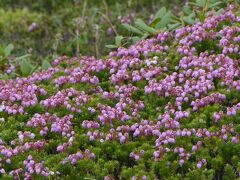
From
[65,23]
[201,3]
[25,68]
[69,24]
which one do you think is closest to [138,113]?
[25,68]

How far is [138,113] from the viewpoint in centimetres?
631

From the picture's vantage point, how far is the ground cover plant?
5.52 meters

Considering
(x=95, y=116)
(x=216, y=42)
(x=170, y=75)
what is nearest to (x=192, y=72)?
(x=170, y=75)

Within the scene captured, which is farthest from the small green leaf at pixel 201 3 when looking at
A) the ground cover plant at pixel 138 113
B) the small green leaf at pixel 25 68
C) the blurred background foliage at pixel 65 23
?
the small green leaf at pixel 25 68

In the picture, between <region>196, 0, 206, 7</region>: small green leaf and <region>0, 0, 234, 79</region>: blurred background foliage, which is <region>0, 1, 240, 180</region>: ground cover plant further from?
<region>0, 0, 234, 79</region>: blurred background foliage

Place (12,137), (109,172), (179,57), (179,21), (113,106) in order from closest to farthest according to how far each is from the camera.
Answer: (109,172)
(12,137)
(113,106)
(179,57)
(179,21)

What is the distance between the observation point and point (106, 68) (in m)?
7.34

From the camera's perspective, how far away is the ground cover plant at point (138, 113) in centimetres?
552

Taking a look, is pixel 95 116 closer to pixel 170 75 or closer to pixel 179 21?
pixel 170 75

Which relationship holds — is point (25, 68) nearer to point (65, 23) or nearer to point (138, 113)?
point (138, 113)

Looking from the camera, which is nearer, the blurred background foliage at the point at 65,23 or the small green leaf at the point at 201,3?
the small green leaf at the point at 201,3

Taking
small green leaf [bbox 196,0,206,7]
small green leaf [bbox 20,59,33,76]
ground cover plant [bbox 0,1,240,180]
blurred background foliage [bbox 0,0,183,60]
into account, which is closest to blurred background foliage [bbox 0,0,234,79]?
blurred background foliage [bbox 0,0,183,60]

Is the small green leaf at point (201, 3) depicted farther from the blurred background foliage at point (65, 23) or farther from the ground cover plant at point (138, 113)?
the blurred background foliage at point (65, 23)

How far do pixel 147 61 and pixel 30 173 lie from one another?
2269 millimetres
